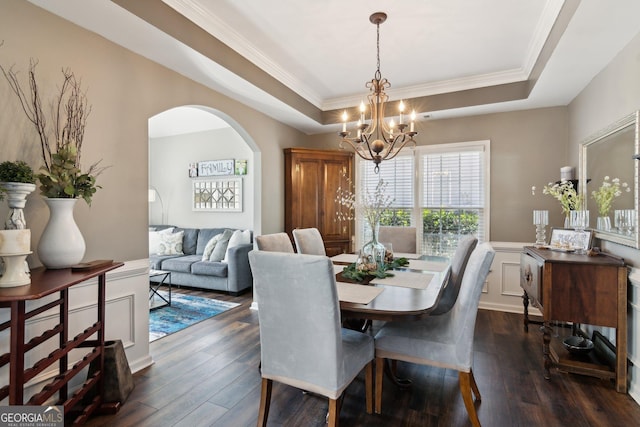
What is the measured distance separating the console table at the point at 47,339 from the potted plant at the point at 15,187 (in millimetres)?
314

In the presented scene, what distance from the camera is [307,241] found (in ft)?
10.5

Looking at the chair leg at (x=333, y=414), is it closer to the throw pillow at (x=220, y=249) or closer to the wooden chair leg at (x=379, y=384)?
the wooden chair leg at (x=379, y=384)

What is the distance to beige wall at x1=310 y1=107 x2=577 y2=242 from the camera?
3.81 metres

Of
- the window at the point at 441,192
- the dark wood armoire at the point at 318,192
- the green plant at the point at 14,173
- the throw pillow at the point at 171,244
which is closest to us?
the green plant at the point at 14,173

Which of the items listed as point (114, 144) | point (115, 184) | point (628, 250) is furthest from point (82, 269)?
point (628, 250)

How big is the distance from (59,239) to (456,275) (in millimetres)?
2736

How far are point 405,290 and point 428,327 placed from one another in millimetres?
277

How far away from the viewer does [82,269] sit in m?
1.86

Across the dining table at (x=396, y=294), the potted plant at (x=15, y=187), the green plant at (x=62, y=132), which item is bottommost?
the dining table at (x=396, y=294)

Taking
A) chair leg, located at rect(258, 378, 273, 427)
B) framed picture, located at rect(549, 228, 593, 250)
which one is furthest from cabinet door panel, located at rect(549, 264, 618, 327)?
chair leg, located at rect(258, 378, 273, 427)

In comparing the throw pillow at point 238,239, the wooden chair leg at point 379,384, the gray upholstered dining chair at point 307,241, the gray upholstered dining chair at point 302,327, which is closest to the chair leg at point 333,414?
the gray upholstered dining chair at point 302,327

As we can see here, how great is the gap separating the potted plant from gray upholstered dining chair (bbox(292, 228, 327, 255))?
196 centimetres

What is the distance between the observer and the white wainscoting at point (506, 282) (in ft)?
12.6

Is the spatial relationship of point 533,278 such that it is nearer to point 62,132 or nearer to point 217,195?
point 62,132
